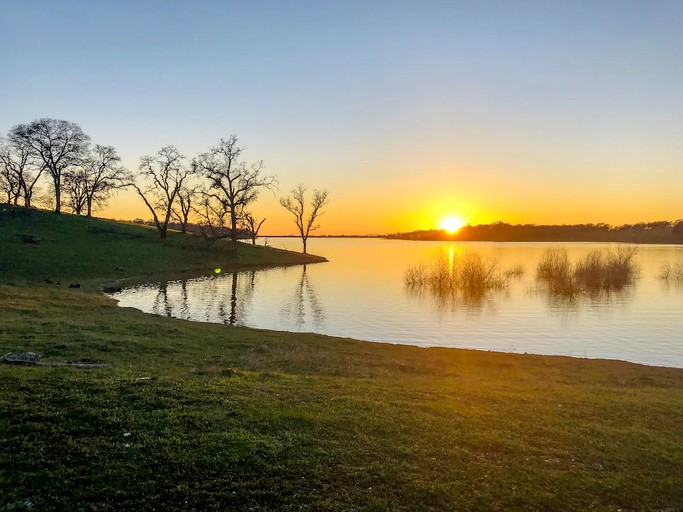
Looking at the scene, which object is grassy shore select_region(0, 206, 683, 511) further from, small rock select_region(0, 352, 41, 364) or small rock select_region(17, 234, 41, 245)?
small rock select_region(17, 234, 41, 245)

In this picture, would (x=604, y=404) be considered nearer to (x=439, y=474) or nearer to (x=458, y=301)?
(x=439, y=474)

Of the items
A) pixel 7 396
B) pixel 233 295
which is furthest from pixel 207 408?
pixel 233 295

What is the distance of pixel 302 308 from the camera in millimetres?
36594

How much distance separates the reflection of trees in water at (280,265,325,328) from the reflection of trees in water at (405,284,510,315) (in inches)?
386

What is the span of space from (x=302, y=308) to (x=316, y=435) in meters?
28.3

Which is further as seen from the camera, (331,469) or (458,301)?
(458,301)

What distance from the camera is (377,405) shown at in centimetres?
1056

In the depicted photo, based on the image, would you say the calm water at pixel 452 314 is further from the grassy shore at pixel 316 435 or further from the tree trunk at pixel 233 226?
the tree trunk at pixel 233 226

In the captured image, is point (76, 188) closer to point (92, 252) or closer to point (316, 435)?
point (92, 252)

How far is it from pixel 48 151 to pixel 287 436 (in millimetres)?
79692

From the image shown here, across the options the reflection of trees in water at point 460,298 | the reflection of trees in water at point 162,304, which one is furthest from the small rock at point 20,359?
the reflection of trees in water at point 460,298

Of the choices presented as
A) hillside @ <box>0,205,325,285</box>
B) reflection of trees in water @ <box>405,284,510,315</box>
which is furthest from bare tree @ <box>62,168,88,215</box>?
reflection of trees in water @ <box>405,284,510,315</box>

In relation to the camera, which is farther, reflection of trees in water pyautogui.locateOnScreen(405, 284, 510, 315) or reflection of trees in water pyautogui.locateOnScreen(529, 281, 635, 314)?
reflection of trees in water pyautogui.locateOnScreen(529, 281, 635, 314)

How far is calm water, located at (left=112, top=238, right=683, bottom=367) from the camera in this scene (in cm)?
2661
